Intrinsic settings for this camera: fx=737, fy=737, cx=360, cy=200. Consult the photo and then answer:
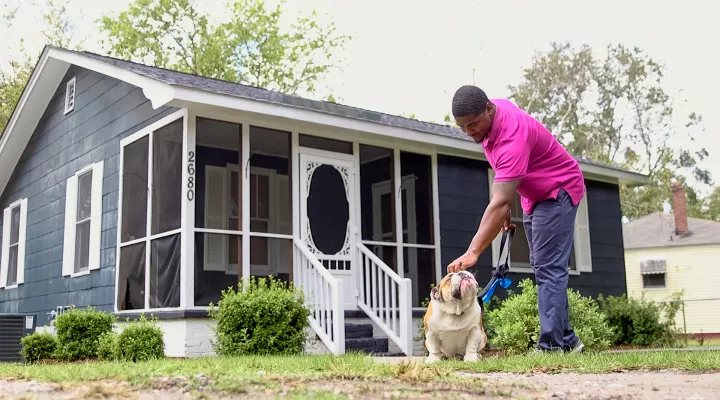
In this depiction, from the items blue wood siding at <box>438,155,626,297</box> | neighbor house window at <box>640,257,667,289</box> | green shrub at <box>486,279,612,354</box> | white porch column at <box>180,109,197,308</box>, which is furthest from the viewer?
neighbor house window at <box>640,257,667,289</box>

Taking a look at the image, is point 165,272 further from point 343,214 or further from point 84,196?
point 343,214

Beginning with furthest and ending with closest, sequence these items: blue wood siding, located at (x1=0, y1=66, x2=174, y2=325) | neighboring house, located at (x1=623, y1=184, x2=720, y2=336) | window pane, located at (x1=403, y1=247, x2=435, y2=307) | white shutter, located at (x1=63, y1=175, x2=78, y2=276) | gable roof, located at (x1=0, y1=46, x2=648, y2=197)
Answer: neighboring house, located at (x1=623, y1=184, x2=720, y2=336)
white shutter, located at (x1=63, y1=175, x2=78, y2=276)
window pane, located at (x1=403, y1=247, x2=435, y2=307)
blue wood siding, located at (x1=0, y1=66, x2=174, y2=325)
gable roof, located at (x1=0, y1=46, x2=648, y2=197)

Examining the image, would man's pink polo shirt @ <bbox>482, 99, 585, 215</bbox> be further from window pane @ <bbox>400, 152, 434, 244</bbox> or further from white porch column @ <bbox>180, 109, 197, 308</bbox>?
window pane @ <bbox>400, 152, 434, 244</bbox>

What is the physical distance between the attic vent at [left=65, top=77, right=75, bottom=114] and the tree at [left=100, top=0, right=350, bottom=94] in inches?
588

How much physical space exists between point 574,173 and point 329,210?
622 cm

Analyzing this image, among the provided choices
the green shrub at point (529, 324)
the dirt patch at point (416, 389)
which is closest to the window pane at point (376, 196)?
the green shrub at point (529, 324)

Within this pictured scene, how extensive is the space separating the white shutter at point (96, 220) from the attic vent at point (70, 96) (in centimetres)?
194

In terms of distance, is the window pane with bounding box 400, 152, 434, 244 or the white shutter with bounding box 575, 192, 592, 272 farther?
the white shutter with bounding box 575, 192, 592, 272

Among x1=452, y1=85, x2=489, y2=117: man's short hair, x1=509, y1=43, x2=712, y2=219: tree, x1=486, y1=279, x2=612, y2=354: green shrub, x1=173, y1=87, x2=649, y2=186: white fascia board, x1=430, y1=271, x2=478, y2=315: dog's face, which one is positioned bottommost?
x1=486, y1=279, x2=612, y2=354: green shrub

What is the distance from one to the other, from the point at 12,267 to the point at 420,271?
7447mm

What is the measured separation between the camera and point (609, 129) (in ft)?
97.9

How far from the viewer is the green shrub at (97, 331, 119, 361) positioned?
690 centimetres

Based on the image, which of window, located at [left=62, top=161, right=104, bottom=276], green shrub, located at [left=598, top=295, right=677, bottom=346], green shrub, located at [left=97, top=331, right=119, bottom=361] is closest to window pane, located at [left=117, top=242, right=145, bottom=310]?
green shrub, located at [left=97, top=331, right=119, bottom=361]

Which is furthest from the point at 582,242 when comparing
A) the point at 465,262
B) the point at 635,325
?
the point at 465,262
